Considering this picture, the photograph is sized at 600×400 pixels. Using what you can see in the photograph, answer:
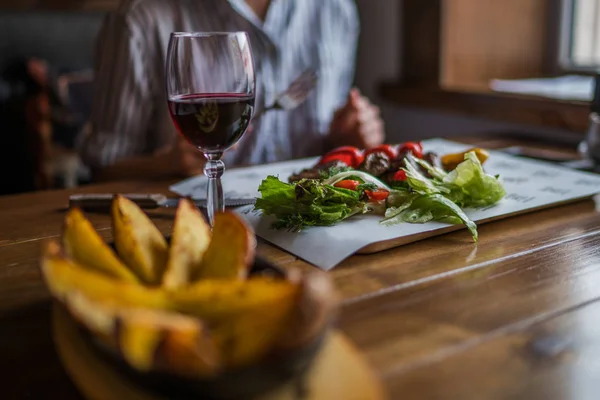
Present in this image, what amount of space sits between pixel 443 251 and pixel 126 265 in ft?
1.36

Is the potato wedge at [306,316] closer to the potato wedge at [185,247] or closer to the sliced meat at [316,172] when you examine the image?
the potato wedge at [185,247]

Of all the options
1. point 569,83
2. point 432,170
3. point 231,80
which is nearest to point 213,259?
point 231,80

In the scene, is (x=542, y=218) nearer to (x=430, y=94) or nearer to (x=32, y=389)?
(x=32, y=389)

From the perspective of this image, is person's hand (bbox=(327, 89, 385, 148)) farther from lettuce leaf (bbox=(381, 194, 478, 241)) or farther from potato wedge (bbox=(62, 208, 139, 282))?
potato wedge (bbox=(62, 208, 139, 282))

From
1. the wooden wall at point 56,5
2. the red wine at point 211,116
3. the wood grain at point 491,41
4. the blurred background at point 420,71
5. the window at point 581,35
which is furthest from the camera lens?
the wooden wall at point 56,5

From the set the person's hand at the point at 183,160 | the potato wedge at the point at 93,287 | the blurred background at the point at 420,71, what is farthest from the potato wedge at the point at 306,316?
the blurred background at the point at 420,71

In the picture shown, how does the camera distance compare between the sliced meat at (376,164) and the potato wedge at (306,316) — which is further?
the sliced meat at (376,164)

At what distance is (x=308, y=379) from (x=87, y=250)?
0.75ft

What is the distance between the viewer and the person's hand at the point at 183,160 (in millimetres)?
1331

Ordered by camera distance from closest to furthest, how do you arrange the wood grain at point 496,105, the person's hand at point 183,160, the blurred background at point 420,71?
the person's hand at point 183,160
the wood grain at point 496,105
the blurred background at point 420,71

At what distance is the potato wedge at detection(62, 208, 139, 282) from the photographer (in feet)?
1.81

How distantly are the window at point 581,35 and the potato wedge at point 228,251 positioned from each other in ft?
7.30

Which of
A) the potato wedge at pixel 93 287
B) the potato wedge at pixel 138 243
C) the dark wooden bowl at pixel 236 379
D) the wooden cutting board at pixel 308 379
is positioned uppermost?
the potato wedge at pixel 93 287

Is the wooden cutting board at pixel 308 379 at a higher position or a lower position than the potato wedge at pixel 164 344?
lower
